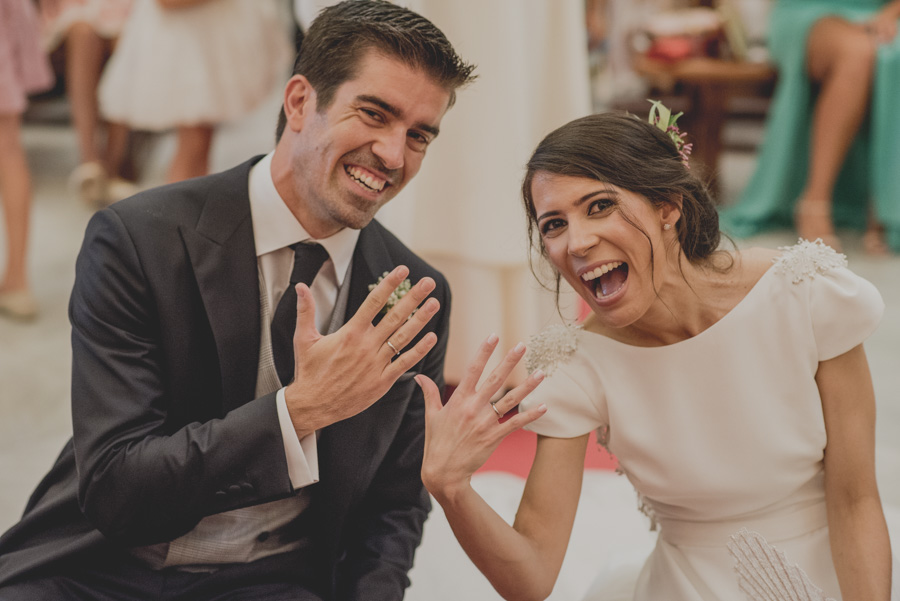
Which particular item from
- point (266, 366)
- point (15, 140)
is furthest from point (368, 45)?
point (15, 140)

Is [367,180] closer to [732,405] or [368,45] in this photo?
[368,45]

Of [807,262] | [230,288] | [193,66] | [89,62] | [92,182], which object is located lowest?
[92,182]

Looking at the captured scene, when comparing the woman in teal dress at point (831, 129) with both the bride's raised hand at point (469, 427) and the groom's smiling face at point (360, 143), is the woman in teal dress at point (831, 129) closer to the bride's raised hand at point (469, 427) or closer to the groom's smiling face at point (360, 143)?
the groom's smiling face at point (360, 143)

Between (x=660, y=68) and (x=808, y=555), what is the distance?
426 cm

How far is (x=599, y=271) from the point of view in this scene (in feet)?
5.39

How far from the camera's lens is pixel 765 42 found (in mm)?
6105

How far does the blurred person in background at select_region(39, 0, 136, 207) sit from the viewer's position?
5566 millimetres

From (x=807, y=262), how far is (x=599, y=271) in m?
0.41

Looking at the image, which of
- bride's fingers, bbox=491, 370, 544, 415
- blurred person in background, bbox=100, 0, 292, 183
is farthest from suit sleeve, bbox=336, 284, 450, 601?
blurred person in background, bbox=100, 0, 292, 183

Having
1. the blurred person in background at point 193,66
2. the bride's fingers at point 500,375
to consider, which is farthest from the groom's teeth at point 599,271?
the blurred person in background at point 193,66

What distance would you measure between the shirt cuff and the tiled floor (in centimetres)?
118

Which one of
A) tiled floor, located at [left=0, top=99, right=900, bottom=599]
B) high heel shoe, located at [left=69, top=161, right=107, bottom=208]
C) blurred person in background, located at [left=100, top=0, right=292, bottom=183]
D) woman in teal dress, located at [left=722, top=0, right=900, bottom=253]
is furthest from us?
high heel shoe, located at [left=69, top=161, right=107, bottom=208]

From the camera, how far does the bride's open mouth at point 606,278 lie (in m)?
1.65

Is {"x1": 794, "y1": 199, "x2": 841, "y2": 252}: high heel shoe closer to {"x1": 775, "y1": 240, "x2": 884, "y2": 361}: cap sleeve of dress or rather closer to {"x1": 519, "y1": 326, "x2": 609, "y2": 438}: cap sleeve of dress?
{"x1": 775, "y1": 240, "x2": 884, "y2": 361}: cap sleeve of dress
